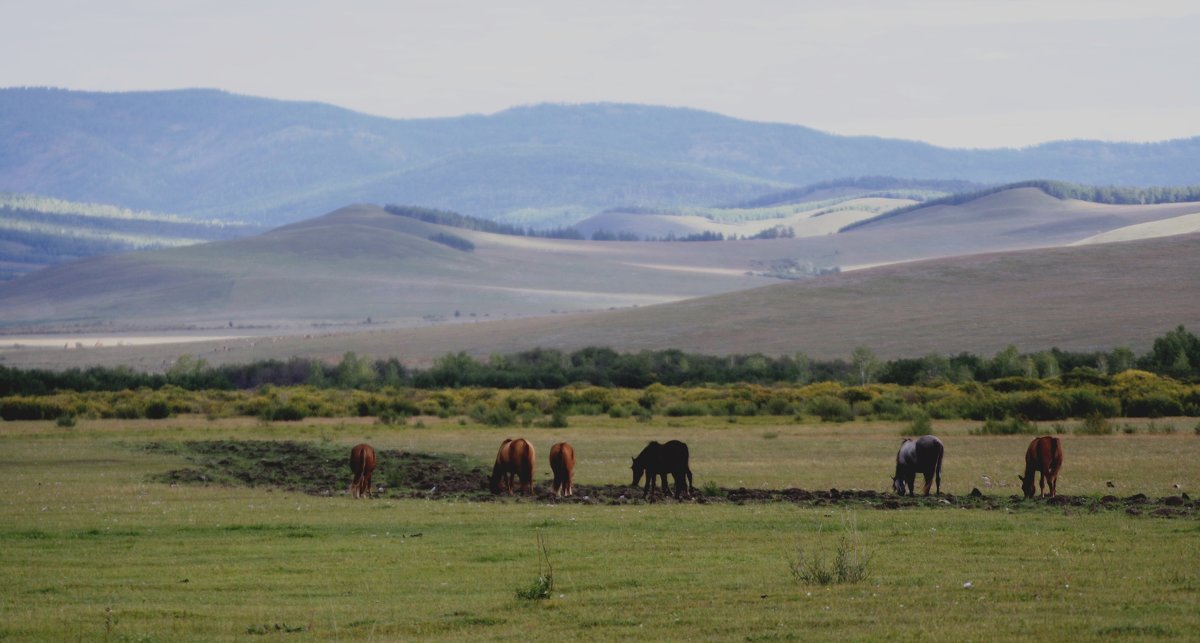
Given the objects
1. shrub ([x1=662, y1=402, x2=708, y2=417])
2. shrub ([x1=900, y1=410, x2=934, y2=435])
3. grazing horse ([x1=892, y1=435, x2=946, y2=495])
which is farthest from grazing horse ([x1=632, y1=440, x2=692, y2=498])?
shrub ([x1=662, y1=402, x2=708, y2=417])

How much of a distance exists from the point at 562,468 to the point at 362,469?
3.39 m

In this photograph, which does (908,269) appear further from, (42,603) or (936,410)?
(42,603)

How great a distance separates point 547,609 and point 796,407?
36.8 metres

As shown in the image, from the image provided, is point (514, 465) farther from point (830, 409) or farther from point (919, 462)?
point (830, 409)

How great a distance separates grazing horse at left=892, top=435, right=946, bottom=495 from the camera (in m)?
22.3

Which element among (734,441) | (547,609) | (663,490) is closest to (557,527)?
(663,490)

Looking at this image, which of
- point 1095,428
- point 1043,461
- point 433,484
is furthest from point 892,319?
point 1043,461

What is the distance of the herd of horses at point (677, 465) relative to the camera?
21.6 meters

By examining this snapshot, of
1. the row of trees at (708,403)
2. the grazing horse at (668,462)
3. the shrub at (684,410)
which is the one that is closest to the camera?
the grazing horse at (668,462)

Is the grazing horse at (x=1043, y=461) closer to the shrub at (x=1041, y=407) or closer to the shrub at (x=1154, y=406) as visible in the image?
the shrub at (x=1041, y=407)

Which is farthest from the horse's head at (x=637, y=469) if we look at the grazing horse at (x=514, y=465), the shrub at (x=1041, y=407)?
the shrub at (x=1041, y=407)

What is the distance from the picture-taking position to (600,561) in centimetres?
1531

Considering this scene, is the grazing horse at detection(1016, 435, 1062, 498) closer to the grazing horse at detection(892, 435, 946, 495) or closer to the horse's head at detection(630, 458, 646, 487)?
the grazing horse at detection(892, 435, 946, 495)

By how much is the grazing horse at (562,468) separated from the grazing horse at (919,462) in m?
5.10
